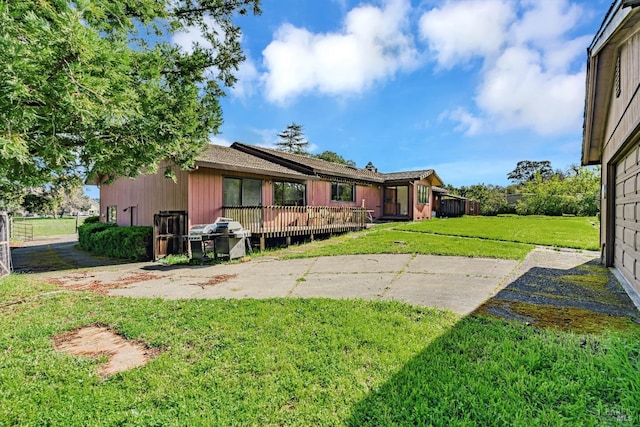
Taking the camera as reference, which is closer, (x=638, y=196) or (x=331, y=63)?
(x=638, y=196)

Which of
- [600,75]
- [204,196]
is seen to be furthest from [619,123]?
[204,196]

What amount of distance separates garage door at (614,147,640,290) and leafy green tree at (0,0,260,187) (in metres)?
7.57

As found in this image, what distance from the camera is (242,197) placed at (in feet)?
41.0

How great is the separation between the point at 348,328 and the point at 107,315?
150 inches

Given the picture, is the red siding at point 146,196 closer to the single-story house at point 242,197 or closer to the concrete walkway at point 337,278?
the single-story house at point 242,197

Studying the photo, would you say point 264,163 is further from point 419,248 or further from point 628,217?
point 628,217

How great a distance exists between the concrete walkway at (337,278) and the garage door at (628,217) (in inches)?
58.5

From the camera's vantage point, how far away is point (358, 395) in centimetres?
258

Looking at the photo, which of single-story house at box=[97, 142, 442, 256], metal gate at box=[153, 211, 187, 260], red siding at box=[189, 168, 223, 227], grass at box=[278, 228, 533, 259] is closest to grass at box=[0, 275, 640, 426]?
grass at box=[278, 228, 533, 259]

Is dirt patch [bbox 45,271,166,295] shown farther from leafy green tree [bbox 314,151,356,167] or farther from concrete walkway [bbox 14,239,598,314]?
leafy green tree [bbox 314,151,356,167]

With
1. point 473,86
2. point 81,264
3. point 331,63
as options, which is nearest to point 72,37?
point 81,264

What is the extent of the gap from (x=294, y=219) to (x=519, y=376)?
10.8 m

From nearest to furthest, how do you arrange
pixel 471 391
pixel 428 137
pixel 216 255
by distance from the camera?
pixel 471 391
pixel 216 255
pixel 428 137

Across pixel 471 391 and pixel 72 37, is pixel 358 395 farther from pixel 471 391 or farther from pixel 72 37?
pixel 72 37
